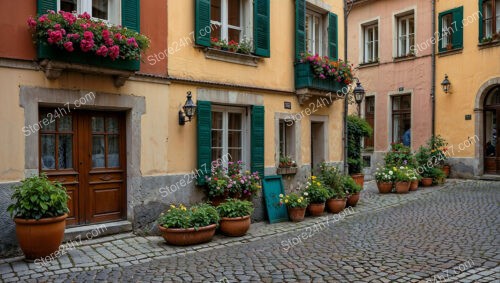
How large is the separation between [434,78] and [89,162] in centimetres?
1391

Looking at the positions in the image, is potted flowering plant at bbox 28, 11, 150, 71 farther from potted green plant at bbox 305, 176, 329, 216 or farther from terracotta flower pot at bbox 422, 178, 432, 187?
terracotta flower pot at bbox 422, 178, 432, 187

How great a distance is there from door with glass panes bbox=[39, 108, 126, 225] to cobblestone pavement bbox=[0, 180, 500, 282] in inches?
24.4

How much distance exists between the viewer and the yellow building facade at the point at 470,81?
1483 centimetres

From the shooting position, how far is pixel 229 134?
9180mm

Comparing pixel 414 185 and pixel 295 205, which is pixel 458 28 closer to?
pixel 414 185

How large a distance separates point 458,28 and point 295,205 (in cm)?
1093

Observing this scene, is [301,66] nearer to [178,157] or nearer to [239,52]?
[239,52]

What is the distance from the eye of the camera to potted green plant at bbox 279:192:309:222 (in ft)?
29.7

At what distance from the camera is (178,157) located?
26.3 ft

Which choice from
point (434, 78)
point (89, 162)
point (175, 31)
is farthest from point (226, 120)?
point (434, 78)

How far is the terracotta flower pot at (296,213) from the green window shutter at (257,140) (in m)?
1.01

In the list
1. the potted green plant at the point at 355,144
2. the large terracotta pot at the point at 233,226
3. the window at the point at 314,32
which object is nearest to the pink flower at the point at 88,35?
the large terracotta pot at the point at 233,226

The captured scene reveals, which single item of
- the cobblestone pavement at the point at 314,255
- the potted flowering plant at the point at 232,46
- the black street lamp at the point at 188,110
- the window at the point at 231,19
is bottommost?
the cobblestone pavement at the point at 314,255

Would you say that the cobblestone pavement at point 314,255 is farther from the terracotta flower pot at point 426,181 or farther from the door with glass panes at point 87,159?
the terracotta flower pot at point 426,181
